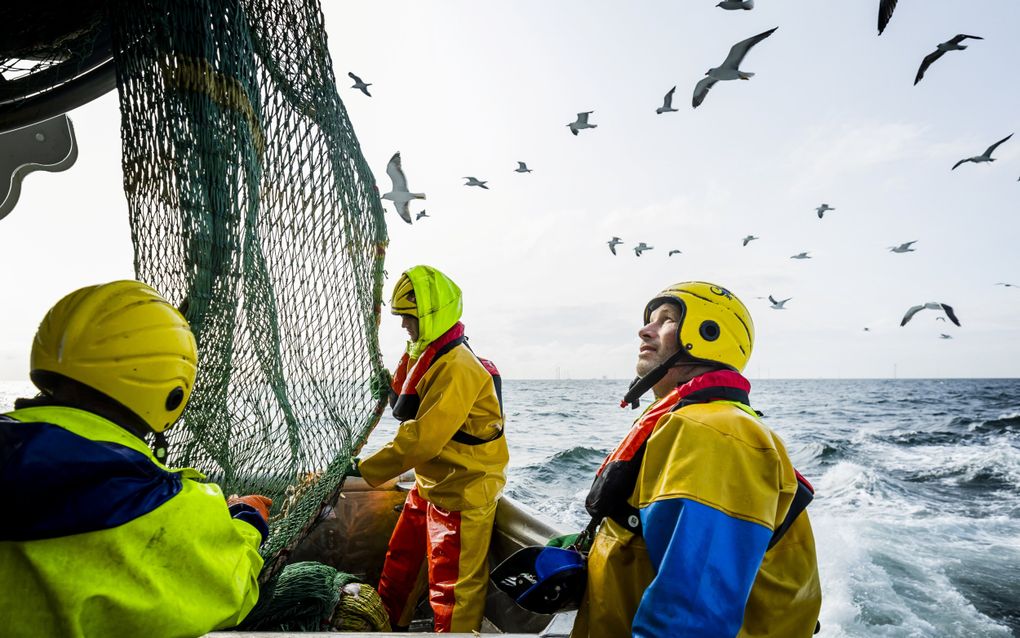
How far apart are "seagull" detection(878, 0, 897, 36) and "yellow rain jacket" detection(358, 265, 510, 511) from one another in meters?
3.45

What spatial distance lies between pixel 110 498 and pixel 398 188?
7040 mm

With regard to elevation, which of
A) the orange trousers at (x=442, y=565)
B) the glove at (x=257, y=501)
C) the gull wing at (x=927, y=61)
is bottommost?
the orange trousers at (x=442, y=565)

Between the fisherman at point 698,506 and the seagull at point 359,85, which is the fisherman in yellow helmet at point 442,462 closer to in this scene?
the fisherman at point 698,506

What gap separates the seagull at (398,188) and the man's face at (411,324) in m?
4.28

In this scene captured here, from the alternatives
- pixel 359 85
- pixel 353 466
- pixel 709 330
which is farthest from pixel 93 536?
pixel 359 85

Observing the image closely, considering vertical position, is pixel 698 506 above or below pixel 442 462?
above

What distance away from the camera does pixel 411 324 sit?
3363mm

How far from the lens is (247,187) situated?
187 cm

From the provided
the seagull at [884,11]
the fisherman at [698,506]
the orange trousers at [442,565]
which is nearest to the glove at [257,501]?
the orange trousers at [442,565]

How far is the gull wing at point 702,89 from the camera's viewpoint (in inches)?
406

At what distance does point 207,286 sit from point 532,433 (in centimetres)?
1892

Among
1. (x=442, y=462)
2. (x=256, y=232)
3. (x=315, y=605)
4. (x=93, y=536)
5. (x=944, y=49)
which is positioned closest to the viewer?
(x=93, y=536)

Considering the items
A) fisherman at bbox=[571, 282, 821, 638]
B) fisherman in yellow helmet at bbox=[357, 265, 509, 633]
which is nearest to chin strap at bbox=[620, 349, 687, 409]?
fisherman at bbox=[571, 282, 821, 638]

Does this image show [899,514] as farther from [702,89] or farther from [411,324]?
[411,324]
